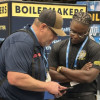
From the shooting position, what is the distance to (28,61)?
2.53 m

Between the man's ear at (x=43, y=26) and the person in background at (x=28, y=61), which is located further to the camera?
the man's ear at (x=43, y=26)

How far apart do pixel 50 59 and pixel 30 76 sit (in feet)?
3.72

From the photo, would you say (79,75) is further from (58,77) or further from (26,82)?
A: (26,82)

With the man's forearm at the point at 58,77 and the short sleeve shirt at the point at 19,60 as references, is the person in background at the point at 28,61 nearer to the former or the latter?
the short sleeve shirt at the point at 19,60

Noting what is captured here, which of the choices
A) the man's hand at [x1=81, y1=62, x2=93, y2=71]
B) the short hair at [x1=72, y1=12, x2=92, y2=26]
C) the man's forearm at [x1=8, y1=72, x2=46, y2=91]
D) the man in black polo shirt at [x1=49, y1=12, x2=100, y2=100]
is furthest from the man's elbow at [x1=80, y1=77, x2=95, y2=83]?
the man's forearm at [x1=8, y1=72, x2=46, y2=91]

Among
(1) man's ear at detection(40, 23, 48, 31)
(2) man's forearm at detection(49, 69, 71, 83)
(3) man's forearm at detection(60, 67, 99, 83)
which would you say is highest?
(1) man's ear at detection(40, 23, 48, 31)

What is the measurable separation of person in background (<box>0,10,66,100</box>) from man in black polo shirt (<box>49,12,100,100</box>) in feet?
2.23

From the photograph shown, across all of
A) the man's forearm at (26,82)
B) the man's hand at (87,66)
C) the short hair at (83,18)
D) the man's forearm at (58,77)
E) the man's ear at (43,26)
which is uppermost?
the man's ear at (43,26)

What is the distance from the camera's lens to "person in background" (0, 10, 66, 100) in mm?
2479

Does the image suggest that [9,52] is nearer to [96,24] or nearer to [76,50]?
[76,50]

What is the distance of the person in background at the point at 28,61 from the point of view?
2.48 metres

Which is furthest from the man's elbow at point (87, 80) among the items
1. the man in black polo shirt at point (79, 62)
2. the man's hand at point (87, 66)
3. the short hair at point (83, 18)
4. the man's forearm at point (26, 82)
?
the man's forearm at point (26, 82)

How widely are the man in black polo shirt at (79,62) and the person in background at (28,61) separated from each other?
68cm

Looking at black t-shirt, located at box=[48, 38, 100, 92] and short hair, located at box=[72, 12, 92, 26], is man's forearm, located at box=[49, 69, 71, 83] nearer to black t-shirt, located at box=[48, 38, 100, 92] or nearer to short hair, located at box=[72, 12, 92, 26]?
black t-shirt, located at box=[48, 38, 100, 92]
